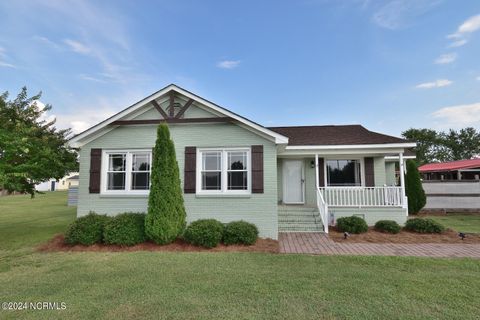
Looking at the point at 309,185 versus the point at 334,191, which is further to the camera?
the point at 309,185

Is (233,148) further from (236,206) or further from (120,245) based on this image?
(120,245)

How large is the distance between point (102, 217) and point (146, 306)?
16.6 feet

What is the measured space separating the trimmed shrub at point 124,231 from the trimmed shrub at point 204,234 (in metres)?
1.39

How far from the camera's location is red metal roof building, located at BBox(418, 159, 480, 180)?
19312mm

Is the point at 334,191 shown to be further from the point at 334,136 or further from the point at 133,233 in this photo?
Result: the point at 133,233

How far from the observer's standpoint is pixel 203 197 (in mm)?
8797

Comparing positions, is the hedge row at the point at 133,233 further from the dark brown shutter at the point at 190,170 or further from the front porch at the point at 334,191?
the front porch at the point at 334,191

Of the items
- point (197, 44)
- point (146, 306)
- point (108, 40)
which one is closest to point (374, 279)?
point (146, 306)

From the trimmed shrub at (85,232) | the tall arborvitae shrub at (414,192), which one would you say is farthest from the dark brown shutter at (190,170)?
the tall arborvitae shrub at (414,192)

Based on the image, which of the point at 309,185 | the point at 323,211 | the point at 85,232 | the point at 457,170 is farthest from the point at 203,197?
the point at 457,170

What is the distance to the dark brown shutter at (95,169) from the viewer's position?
9.12 meters

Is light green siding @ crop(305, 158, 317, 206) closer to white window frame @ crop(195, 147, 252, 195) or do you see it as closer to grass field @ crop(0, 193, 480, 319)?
white window frame @ crop(195, 147, 252, 195)

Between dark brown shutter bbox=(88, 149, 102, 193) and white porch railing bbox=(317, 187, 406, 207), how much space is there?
27.4 feet

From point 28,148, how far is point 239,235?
6645mm
